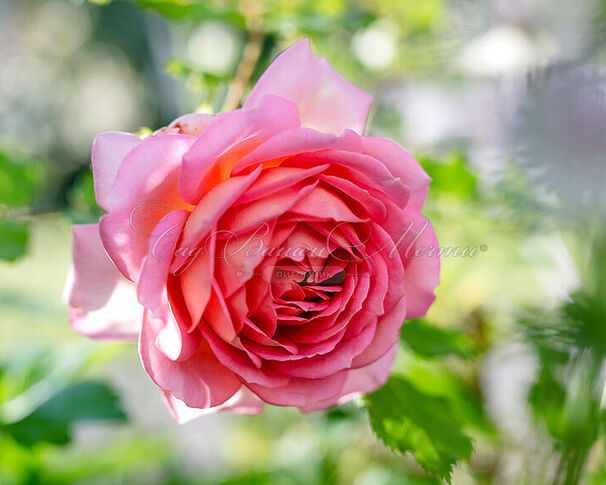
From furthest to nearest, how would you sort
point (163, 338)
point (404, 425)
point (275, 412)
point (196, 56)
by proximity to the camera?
point (275, 412) → point (196, 56) → point (404, 425) → point (163, 338)

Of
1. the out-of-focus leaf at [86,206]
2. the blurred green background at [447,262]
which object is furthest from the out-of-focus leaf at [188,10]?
the out-of-focus leaf at [86,206]

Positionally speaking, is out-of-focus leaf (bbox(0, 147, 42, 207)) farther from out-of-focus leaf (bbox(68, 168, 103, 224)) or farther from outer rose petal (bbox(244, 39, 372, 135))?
outer rose petal (bbox(244, 39, 372, 135))

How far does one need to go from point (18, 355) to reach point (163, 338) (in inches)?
20.5

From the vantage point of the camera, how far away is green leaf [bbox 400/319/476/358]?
501 millimetres

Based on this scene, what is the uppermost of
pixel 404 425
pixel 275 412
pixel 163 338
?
pixel 163 338

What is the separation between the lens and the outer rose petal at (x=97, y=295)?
1.17 feet

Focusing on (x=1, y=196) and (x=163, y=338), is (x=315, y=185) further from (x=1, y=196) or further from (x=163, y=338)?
(x=1, y=196)

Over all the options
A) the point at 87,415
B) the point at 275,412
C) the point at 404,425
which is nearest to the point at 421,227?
the point at 404,425

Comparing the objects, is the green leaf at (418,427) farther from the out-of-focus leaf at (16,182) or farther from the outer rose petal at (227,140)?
the out-of-focus leaf at (16,182)

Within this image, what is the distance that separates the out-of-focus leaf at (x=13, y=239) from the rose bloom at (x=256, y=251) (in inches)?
7.6

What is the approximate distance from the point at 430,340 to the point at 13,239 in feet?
1.36

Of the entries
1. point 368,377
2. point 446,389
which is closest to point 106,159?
point 368,377

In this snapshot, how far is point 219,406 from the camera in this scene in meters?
0.37

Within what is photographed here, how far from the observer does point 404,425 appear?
1.43ft
